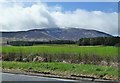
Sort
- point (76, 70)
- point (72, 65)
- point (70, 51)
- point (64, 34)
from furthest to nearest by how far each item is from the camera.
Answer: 1. point (64, 34)
2. point (70, 51)
3. point (72, 65)
4. point (76, 70)

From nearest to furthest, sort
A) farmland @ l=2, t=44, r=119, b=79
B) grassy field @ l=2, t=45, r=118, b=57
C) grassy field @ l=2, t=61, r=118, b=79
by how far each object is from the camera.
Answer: grassy field @ l=2, t=61, r=118, b=79 → farmland @ l=2, t=44, r=119, b=79 → grassy field @ l=2, t=45, r=118, b=57

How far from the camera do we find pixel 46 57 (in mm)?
25969

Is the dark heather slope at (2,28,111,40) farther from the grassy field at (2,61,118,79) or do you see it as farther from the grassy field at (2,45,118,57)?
the grassy field at (2,61,118,79)

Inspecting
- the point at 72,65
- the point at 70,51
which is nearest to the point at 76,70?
the point at 72,65

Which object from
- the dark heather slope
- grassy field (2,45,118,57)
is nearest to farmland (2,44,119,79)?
grassy field (2,45,118,57)

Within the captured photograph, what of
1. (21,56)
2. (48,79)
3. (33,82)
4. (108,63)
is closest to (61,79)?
(48,79)

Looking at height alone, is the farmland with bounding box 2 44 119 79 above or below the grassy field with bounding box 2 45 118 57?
below

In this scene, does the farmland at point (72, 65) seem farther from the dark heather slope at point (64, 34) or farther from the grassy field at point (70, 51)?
the dark heather slope at point (64, 34)

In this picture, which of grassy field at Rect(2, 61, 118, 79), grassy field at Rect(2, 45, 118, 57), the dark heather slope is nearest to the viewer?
grassy field at Rect(2, 61, 118, 79)

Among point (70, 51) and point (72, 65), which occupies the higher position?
point (70, 51)

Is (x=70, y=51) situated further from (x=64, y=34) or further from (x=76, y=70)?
(x=64, y=34)

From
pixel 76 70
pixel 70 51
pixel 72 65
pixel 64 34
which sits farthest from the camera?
pixel 64 34

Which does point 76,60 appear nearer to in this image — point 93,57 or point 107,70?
point 93,57

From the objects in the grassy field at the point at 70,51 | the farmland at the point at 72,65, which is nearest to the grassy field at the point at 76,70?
the farmland at the point at 72,65
